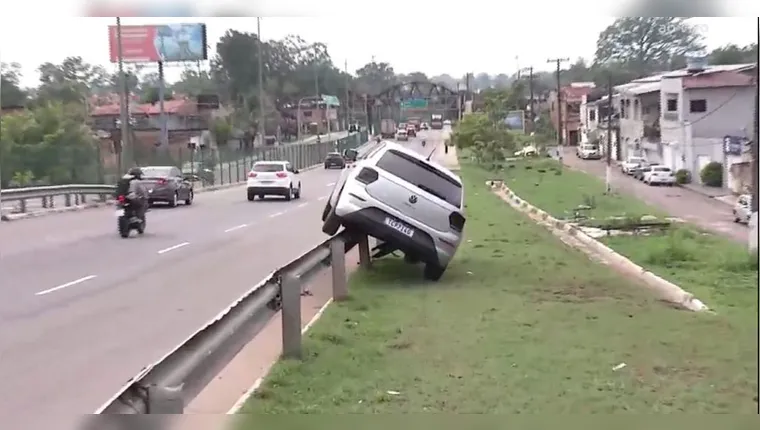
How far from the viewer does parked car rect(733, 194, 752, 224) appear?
6.00 m

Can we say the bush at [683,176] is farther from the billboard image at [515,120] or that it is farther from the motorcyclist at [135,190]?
the motorcyclist at [135,190]

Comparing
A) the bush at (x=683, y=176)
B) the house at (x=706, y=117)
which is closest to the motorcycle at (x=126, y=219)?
the house at (x=706, y=117)

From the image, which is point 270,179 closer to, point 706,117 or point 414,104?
point 414,104

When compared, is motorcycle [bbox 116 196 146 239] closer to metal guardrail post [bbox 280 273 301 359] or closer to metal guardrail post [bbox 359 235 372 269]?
metal guardrail post [bbox 280 273 301 359]

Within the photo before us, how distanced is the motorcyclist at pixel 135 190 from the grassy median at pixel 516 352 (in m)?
1.12

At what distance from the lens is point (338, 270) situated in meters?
6.90

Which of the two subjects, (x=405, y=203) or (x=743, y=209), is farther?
(x=405, y=203)

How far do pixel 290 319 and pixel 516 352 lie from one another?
114 centimetres

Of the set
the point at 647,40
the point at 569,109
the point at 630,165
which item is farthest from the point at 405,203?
the point at 647,40

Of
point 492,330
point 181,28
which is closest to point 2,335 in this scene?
point 181,28

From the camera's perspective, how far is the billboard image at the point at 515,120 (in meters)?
6.66

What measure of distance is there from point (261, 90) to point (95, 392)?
6.52 feet

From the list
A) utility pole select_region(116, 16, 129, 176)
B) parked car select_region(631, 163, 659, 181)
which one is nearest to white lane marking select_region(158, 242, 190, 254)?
utility pole select_region(116, 16, 129, 176)

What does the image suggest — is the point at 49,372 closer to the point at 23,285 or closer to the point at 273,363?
the point at 23,285
